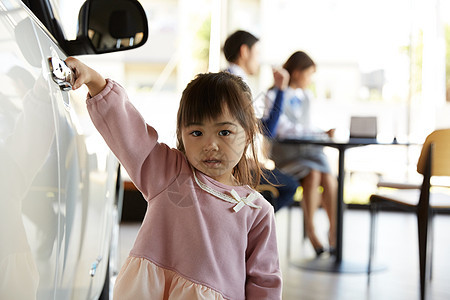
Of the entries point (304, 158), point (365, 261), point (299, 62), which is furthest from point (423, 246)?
point (299, 62)

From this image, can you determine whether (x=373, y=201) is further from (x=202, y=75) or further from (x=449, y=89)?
(x=449, y=89)

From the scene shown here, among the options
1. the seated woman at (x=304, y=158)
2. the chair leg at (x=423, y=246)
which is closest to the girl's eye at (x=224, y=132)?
the chair leg at (x=423, y=246)

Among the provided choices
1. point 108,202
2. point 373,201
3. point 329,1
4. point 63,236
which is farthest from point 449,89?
point 63,236

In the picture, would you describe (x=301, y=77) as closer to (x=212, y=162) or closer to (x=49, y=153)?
(x=212, y=162)

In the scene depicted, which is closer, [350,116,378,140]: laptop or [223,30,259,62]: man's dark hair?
[223,30,259,62]: man's dark hair

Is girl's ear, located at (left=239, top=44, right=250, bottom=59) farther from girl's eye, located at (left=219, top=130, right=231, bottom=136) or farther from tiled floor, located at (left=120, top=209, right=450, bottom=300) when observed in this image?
girl's eye, located at (left=219, top=130, right=231, bottom=136)

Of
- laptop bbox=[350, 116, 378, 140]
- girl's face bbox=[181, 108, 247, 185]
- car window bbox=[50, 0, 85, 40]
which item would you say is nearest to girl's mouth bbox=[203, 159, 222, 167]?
girl's face bbox=[181, 108, 247, 185]

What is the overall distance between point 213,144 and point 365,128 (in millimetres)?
3012

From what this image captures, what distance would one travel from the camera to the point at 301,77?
13.9ft

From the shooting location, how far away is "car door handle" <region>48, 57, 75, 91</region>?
39.8 inches

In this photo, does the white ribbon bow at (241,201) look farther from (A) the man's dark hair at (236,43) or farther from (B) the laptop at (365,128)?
(B) the laptop at (365,128)

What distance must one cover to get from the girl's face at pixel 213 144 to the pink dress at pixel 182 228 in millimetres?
33

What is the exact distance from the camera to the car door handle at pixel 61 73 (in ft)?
3.32

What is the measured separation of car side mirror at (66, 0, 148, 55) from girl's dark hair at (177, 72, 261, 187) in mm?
177
